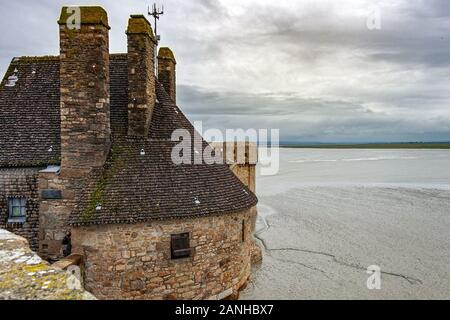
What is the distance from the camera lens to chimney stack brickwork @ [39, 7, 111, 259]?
34.4 feet

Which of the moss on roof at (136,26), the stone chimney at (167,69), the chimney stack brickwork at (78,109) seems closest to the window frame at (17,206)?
the chimney stack brickwork at (78,109)

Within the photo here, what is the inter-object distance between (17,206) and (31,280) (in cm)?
915

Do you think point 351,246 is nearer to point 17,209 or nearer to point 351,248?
point 351,248

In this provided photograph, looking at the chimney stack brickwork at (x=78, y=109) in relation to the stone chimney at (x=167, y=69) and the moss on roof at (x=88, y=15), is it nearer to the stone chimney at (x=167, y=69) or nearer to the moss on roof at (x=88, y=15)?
the moss on roof at (x=88, y=15)

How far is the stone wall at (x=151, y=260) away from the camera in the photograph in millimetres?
9531

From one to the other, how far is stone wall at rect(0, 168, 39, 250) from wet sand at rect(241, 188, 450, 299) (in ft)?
23.0

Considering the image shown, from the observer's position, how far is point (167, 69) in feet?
50.1

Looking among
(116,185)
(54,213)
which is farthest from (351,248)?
(54,213)

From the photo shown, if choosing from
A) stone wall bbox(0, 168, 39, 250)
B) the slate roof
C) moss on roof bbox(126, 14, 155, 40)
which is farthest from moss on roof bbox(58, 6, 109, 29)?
stone wall bbox(0, 168, 39, 250)

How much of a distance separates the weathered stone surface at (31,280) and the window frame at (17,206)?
810 cm

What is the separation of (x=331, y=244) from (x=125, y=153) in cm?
1444
